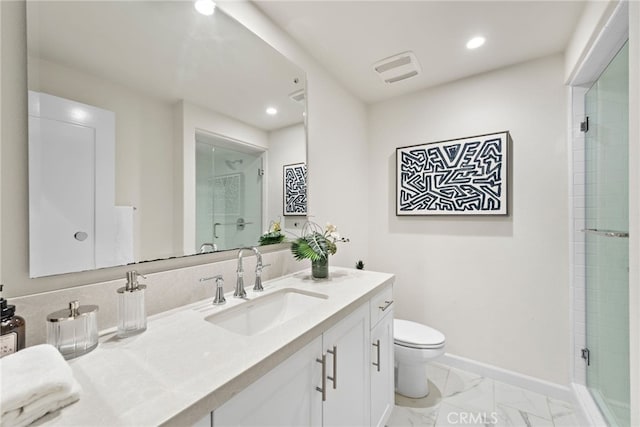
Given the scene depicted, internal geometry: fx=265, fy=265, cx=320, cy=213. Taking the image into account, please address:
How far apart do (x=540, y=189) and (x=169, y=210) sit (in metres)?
2.29

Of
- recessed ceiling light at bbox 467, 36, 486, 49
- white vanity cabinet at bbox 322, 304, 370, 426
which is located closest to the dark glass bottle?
white vanity cabinet at bbox 322, 304, 370, 426

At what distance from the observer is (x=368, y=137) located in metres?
2.60

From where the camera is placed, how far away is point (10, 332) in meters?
0.62

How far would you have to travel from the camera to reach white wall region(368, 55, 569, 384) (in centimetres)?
181

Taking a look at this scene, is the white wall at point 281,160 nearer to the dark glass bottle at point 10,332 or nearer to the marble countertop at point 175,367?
the marble countertop at point 175,367

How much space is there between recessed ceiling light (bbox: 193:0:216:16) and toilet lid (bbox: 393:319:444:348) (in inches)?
83.5

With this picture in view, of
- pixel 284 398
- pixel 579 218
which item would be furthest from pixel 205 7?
pixel 579 218

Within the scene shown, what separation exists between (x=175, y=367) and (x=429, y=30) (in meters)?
2.04

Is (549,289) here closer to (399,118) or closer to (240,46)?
(399,118)

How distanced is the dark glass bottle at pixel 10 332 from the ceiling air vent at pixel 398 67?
7.18ft

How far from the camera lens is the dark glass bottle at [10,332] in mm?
Answer: 600

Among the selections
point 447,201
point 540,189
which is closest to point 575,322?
point 540,189

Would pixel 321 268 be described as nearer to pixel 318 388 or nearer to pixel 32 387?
pixel 318 388
